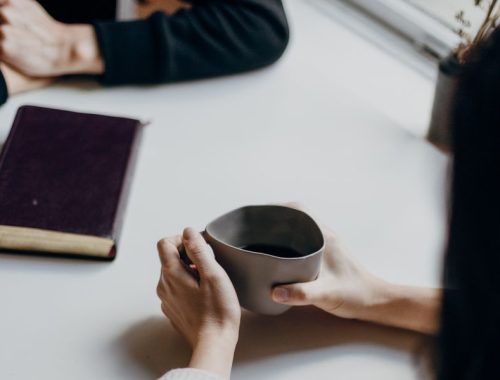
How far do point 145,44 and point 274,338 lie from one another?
1.62 ft

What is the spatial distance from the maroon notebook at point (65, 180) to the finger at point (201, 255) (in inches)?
4.7

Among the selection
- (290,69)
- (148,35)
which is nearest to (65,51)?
(148,35)

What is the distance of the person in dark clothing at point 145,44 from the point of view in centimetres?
97

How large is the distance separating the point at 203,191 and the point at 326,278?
0.22 m

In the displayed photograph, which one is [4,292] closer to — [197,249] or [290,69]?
[197,249]

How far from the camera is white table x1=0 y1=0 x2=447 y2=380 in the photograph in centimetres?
69

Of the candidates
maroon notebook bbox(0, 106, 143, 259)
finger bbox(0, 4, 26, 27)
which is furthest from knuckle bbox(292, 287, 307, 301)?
finger bbox(0, 4, 26, 27)

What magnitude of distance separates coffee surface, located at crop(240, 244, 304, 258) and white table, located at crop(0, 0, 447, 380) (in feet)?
0.24

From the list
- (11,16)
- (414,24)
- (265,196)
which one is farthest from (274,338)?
(414,24)

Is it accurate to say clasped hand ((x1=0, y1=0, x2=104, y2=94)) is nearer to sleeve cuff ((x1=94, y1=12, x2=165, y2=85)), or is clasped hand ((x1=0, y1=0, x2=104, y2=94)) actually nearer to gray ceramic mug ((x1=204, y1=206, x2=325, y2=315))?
sleeve cuff ((x1=94, y1=12, x2=165, y2=85))

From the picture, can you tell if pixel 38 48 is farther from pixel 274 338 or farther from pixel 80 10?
pixel 274 338

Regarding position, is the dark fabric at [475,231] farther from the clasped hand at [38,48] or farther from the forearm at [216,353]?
the clasped hand at [38,48]

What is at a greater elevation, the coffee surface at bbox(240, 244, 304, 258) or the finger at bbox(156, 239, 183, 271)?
the coffee surface at bbox(240, 244, 304, 258)

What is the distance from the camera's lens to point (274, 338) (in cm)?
71
